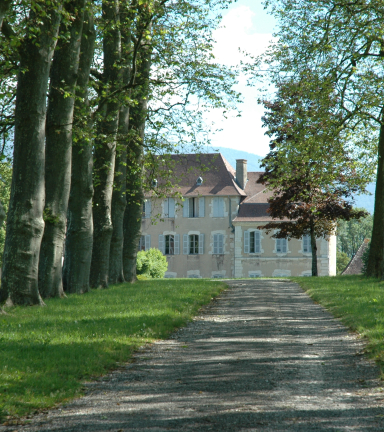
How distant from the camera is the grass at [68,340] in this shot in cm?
542

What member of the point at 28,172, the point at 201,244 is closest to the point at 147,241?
the point at 201,244

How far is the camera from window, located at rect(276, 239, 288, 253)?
4531 centimetres

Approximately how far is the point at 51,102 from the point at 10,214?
12.0 ft

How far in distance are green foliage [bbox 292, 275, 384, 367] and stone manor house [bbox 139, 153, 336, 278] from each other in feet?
90.8

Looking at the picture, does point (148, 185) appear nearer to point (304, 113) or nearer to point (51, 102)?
point (304, 113)

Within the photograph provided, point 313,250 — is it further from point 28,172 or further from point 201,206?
point 28,172

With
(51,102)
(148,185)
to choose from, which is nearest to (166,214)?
(148,185)

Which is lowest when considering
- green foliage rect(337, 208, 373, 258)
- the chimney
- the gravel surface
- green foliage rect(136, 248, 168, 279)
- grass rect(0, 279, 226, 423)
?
the gravel surface

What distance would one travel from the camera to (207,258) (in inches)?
1849

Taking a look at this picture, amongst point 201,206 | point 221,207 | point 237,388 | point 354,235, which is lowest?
point 237,388

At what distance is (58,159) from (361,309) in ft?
25.5

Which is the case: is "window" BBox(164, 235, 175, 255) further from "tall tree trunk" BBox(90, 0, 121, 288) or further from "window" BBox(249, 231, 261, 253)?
"tall tree trunk" BBox(90, 0, 121, 288)

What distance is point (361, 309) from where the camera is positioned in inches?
440

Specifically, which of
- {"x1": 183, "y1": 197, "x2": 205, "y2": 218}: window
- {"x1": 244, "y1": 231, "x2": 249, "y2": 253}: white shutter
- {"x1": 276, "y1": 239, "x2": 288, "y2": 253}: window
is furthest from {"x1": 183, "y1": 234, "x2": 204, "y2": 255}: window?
{"x1": 276, "y1": 239, "x2": 288, "y2": 253}: window
